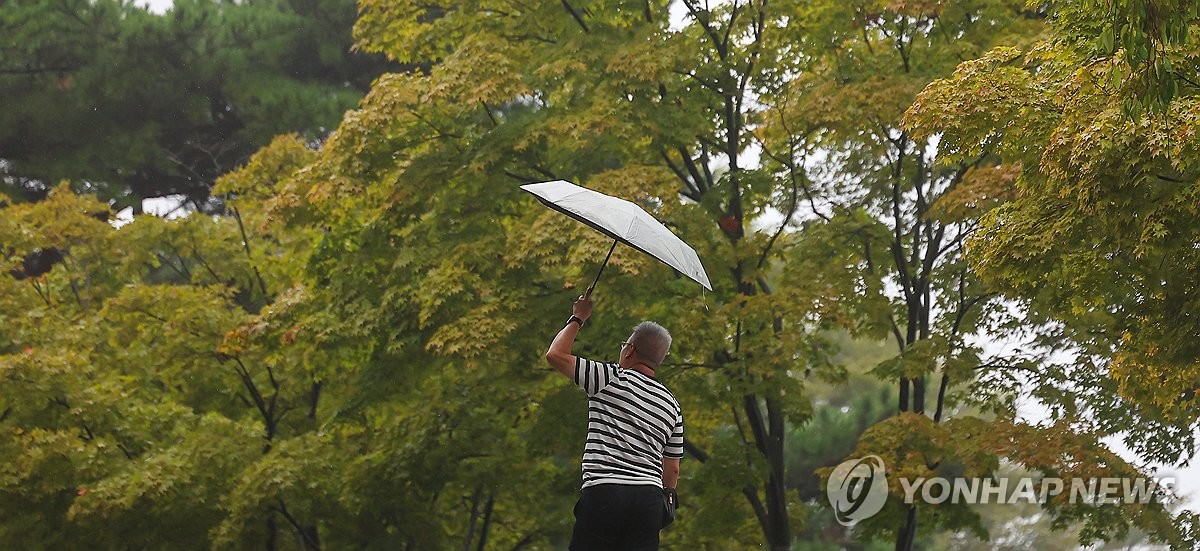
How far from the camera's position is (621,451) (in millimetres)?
4938

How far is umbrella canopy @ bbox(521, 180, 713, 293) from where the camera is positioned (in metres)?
5.25

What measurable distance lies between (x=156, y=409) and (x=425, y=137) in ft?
13.6

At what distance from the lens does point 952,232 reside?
13594 mm

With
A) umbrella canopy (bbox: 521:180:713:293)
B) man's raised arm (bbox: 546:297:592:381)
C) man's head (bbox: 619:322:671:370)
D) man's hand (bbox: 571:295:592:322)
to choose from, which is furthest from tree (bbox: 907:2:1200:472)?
man's raised arm (bbox: 546:297:592:381)

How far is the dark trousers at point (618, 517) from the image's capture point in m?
4.90

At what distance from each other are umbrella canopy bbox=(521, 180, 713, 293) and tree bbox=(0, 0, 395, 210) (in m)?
18.1

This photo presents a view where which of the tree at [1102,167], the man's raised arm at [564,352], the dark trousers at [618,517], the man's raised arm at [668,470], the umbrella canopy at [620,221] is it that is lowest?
the dark trousers at [618,517]

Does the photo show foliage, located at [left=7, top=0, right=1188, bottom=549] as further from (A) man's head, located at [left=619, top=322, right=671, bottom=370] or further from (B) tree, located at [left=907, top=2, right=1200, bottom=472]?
(A) man's head, located at [left=619, top=322, right=671, bottom=370]

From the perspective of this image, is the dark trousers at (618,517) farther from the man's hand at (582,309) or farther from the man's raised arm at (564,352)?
the man's hand at (582,309)

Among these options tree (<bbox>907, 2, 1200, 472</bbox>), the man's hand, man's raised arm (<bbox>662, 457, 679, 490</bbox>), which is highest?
tree (<bbox>907, 2, 1200, 472</bbox>)

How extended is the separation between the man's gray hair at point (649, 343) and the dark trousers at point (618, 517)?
501 mm

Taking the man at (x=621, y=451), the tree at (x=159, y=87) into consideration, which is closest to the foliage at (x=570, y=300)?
the man at (x=621, y=451)

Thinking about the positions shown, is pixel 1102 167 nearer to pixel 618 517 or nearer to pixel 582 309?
pixel 582 309

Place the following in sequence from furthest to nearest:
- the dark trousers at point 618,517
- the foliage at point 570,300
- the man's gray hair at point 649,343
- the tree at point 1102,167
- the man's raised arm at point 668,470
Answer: the foliage at point 570,300 < the tree at point 1102,167 < the man's raised arm at point 668,470 < the man's gray hair at point 649,343 < the dark trousers at point 618,517
